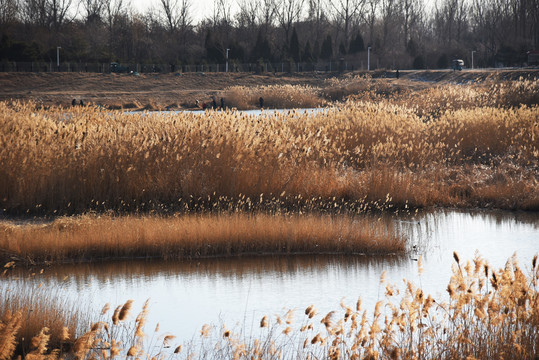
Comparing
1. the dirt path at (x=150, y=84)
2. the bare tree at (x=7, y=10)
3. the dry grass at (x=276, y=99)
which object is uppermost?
the bare tree at (x=7, y=10)

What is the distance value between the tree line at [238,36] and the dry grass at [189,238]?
59.3 meters

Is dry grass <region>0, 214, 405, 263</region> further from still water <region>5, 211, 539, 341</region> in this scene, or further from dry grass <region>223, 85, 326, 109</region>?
dry grass <region>223, 85, 326, 109</region>

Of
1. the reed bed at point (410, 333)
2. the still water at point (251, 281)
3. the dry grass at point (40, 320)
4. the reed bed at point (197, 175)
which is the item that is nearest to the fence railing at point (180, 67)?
the reed bed at point (197, 175)

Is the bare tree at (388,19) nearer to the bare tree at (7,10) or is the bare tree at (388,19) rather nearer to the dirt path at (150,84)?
the dirt path at (150,84)

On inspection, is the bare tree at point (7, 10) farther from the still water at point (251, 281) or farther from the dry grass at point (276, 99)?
the still water at point (251, 281)

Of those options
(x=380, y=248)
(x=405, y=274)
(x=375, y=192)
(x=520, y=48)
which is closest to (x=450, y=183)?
(x=375, y=192)

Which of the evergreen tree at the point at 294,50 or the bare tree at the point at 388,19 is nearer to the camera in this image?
the evergreen tree at the point at 294,50

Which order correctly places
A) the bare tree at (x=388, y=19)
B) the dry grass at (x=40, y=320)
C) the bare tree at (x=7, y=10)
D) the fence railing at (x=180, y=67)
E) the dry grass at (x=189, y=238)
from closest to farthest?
the dry grass at (x=40, y=320) → the dry grass at (x=189, y=238) → the fence railing at (x=180, y=67) → the bare tree at (x=7, y=10) → the bare tree at (x=388, y=19)

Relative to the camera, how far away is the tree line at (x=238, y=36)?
71.7 m

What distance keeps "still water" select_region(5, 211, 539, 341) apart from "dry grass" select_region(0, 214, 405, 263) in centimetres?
23

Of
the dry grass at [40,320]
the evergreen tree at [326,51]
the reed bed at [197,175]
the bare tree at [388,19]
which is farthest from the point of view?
the bare tree at [388,19]

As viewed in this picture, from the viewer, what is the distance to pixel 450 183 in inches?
629

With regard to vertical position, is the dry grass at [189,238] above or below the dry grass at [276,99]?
below

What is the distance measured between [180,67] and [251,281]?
64144 mm
